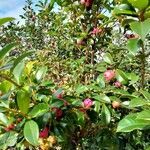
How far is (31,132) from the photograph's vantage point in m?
1.92

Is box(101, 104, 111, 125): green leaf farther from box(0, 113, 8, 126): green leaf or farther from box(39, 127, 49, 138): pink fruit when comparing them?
box(0, 113, 8, 126): green leaf

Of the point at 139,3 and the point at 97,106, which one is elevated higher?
the point at 139,3

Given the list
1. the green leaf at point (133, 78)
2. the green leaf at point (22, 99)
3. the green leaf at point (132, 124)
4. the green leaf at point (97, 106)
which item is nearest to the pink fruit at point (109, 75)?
the green leaf at point (133, 78)

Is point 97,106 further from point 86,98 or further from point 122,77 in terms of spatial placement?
point 122,77

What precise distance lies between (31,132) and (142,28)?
0.66 meters

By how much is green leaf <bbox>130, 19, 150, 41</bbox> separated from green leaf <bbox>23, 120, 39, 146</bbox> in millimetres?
618

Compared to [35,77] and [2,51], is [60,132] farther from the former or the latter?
[2,51]

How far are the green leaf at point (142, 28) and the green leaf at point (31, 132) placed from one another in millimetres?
618

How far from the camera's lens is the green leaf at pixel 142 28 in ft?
5.53

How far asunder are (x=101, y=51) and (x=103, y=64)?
1200 millimetres

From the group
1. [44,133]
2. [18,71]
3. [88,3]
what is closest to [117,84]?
[44,133]

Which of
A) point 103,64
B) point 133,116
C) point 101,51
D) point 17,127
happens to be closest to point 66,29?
point 101,51

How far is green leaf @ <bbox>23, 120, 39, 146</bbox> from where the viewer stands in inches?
73.9

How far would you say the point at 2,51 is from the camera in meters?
1.88
